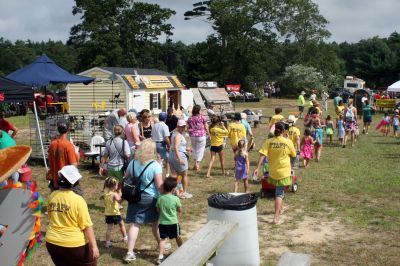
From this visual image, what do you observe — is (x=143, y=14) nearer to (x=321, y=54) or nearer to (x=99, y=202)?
(x=321, y=54)

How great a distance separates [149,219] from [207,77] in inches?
1954

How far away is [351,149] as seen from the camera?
52.9 feet

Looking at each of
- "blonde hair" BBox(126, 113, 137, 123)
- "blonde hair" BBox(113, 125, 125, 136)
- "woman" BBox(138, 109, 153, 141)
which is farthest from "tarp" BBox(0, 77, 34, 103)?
"blonde hair" BBox(113, 125, 125, 136)

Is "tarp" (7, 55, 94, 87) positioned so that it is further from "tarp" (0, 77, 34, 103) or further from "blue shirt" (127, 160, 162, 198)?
"blue shirt" (127, 160, 162, 198)

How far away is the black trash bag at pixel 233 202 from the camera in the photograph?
208 inches

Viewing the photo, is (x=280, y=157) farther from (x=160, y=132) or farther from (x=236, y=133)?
(x=236, y=133)

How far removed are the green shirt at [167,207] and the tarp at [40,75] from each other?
8.44 m

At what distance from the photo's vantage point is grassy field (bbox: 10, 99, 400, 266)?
21.2 feet

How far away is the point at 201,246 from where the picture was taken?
4.12 meters

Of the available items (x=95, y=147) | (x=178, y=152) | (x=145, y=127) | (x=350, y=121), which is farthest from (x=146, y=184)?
(x=350, y=121)

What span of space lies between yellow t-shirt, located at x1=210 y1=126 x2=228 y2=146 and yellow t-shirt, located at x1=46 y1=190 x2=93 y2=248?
23.6 ft

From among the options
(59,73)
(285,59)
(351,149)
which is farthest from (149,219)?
(285,59)

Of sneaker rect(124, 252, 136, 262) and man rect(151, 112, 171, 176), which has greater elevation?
man rect(151, 112, 171, 176)

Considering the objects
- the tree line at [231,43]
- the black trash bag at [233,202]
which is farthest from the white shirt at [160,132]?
the tree line at [231,43]
